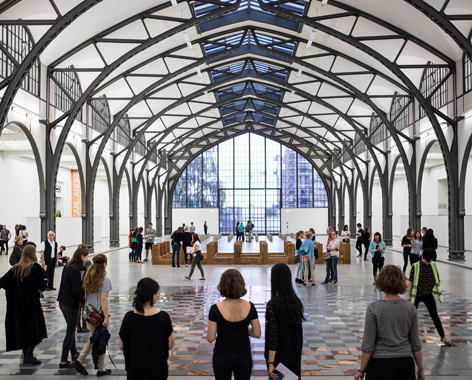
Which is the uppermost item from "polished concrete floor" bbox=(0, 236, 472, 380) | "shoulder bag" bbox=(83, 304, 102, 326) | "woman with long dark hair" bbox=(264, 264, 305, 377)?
"woman with long dark hair" bbox=(264, 264, 305, 377)

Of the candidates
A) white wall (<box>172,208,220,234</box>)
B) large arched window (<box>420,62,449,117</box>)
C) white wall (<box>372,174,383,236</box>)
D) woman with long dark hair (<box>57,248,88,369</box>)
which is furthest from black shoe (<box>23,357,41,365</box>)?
white wall (<box>172,208,220,234</box>)

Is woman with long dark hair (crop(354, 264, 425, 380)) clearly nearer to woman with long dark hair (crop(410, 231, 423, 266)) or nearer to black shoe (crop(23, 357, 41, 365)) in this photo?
black shoe (crop(23, 357, 41, 365))

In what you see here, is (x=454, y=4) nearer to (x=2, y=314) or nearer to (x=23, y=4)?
(x=23, y=4)

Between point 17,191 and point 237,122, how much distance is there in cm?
2102

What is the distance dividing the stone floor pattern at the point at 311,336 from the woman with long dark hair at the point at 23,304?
40 cm

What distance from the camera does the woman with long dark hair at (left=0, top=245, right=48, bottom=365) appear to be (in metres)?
6.29

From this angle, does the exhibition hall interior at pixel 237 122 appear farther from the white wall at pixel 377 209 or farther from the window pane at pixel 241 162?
the window pane at pixel 241 162

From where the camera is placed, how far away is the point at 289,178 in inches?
1935

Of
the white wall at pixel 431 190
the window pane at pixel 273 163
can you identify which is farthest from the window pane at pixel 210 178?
the white wall at pixel 431 190

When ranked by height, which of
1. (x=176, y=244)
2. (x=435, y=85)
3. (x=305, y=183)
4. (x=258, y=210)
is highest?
(x=435, y=85)

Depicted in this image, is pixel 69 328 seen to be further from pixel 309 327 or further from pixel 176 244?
pixel 176 244

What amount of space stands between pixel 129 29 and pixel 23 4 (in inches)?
204

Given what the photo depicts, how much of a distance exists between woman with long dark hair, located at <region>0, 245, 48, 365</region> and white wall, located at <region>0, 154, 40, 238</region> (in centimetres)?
2250

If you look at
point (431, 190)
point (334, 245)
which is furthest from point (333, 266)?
point (431, 190)
